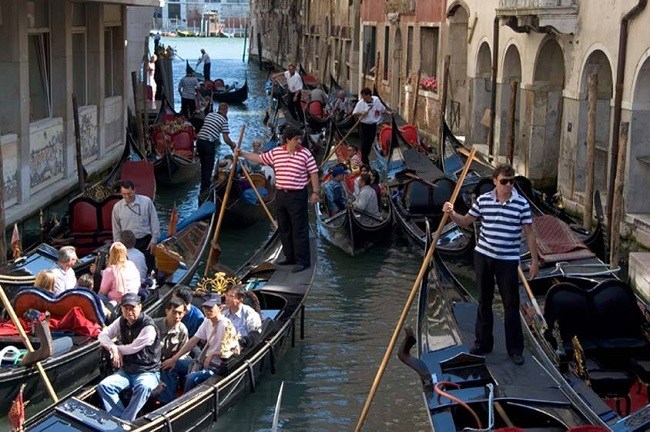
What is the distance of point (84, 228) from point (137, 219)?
0.84 m

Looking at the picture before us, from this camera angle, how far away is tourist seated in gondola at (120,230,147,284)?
170 inches

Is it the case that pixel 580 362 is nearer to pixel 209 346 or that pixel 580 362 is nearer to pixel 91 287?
pixel 209 346

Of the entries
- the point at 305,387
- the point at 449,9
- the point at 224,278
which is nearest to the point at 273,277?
the point at 224,278

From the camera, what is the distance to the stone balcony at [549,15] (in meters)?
6.71

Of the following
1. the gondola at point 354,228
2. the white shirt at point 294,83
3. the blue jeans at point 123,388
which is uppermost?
the white shirt at point 294,83

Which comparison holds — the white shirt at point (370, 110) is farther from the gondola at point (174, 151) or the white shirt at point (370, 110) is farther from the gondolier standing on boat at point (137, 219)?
the gondolier standing on boat at point (137, 219)

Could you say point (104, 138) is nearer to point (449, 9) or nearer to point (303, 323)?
point (449, 9)

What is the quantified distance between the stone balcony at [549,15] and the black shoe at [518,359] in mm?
3872

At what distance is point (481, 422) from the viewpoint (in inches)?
119

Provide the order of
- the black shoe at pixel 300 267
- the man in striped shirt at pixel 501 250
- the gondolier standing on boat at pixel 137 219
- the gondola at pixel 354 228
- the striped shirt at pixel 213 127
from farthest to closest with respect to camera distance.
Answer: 1. the striped shirt at pixel 213 127
2. the gondola at pixel 354 228
3. the gondolier standing on boat at pixel 137 219
4. the black shoe at pixel 300 267
5. the man in striped shirt at pixel 501 250

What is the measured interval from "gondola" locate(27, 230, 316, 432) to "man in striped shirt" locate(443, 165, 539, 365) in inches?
32.4

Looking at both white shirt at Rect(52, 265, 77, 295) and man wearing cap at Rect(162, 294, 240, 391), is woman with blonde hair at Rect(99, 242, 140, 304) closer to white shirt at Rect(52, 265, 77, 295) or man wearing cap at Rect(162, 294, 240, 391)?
white shirt at Rect(52, 265, 77, 295)

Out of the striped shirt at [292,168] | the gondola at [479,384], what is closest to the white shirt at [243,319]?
the gondola at [479,384]

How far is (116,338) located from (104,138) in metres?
5.39
